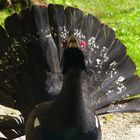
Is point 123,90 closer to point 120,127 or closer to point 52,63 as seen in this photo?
point 120,127

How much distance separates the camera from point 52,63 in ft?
18.3

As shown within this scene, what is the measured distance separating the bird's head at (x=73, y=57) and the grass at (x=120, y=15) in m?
4.05

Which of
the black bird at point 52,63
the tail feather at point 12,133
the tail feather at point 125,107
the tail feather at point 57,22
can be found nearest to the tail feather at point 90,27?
the black bird at point 52,63

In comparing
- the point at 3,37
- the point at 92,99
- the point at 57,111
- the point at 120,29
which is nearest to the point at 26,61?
the point at 3,37

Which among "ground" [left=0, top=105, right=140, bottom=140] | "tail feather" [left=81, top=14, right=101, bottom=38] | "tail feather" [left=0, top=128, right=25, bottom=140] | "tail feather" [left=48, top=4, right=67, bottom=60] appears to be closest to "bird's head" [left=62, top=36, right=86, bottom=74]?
"tail feather" [left=48, top=4, right=67, bottom=60]

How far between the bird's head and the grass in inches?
160

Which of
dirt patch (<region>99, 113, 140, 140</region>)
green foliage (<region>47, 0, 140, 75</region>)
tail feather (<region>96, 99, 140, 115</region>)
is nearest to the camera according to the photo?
tail feather (<region>96, 99, 140, 115</region>)

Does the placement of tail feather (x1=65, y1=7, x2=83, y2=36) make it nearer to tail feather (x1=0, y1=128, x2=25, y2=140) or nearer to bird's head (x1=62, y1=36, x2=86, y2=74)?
tail feather (x1=0, y1=128, x2=25, y2=140)

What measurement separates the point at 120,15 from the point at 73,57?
613cm

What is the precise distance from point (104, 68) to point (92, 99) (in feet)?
1.43

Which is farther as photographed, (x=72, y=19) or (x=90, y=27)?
(x=90, y=27)

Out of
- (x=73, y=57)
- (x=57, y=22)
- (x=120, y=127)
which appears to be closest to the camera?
(x=73, y=57)

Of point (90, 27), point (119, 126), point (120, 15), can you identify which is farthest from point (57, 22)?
point (120, 15)

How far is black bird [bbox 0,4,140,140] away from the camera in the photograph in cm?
555
